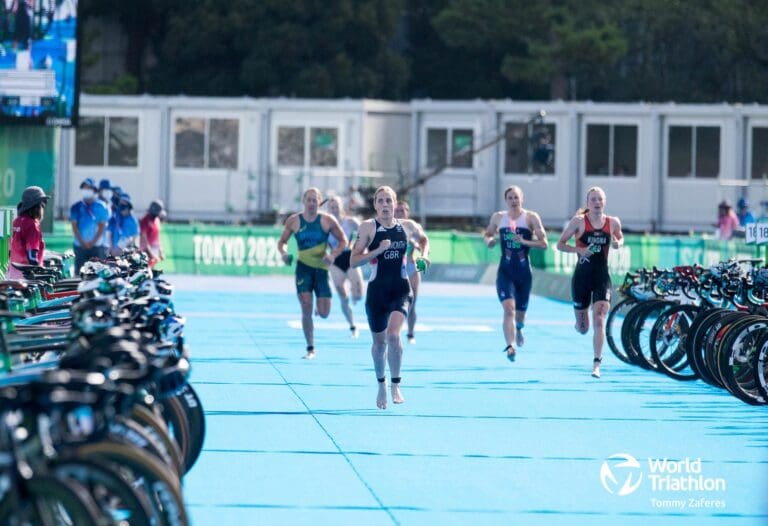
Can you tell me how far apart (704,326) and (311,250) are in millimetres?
4718

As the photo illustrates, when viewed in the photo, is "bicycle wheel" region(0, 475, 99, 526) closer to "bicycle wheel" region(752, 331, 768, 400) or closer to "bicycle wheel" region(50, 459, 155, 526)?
"bicycle wheel" region(50, 459, 155, 526)

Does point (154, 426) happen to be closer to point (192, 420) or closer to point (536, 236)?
point (192, 420)

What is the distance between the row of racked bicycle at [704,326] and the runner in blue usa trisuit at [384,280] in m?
3.06

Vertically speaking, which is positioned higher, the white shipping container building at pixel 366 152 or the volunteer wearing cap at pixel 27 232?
the white shipping container building at pixel 366 152

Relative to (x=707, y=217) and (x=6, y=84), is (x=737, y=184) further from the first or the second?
(x=6, y=84)

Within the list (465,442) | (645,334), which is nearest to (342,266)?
(645,334)

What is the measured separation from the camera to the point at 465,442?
11984mm

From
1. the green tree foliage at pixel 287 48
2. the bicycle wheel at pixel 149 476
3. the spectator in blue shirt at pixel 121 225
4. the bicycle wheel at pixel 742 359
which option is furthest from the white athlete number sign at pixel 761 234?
the green tree foliage at pixel 287 48

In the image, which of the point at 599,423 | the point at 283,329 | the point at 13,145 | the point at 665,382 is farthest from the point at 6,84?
the point at 599,423

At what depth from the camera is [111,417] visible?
6.84 meters

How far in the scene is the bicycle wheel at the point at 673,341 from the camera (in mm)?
16328

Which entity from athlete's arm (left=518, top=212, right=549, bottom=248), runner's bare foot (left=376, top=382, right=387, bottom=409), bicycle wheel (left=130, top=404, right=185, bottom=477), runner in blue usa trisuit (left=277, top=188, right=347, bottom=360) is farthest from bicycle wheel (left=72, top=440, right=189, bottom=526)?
athlete's arm (left=518, top=212, right=549, bottom=248)

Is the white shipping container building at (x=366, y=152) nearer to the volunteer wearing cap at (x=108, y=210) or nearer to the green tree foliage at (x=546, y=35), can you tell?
the green tree foliage at (x=546, y=35)

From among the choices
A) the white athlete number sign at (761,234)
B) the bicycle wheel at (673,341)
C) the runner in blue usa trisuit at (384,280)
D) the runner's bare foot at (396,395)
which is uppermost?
the white athlete number sign at (761,234)
